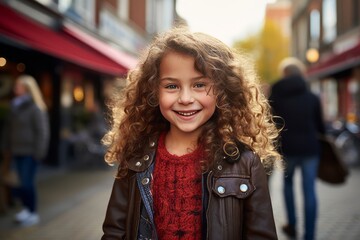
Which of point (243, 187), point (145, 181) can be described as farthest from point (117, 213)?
point (243, 187)

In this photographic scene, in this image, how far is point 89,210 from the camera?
22.1 ft

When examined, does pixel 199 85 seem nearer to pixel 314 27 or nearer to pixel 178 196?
pixel 178 196

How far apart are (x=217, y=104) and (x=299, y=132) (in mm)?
2982

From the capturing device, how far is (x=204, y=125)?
211 cm

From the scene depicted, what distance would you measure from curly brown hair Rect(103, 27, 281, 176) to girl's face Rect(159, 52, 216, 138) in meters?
0.03

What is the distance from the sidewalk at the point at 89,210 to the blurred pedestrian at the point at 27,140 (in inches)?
11.1

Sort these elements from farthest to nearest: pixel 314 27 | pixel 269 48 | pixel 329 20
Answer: pixel 269 48, pixel 314 27, pixel 329 20

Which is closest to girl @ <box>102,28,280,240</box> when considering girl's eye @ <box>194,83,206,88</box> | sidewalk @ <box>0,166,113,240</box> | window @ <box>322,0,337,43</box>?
girl's eye @ <box>194,83,206,88</box>

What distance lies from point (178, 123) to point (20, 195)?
4488mm

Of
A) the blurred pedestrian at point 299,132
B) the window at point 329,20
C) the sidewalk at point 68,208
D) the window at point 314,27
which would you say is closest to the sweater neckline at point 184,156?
the blurred pedestrian at point 299,132

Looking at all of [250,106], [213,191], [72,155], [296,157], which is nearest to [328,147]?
[296,157]

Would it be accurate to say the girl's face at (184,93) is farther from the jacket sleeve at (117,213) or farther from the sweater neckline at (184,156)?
the jacket sleeve at (117,213)

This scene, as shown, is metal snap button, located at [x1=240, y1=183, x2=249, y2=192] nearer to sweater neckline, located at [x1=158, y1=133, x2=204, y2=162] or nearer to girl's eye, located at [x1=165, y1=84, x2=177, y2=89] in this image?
sweater neckline, located at [x1=158, y1=133, x2=204, y2=162]

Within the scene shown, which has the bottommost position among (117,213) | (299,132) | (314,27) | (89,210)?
(89,210)
